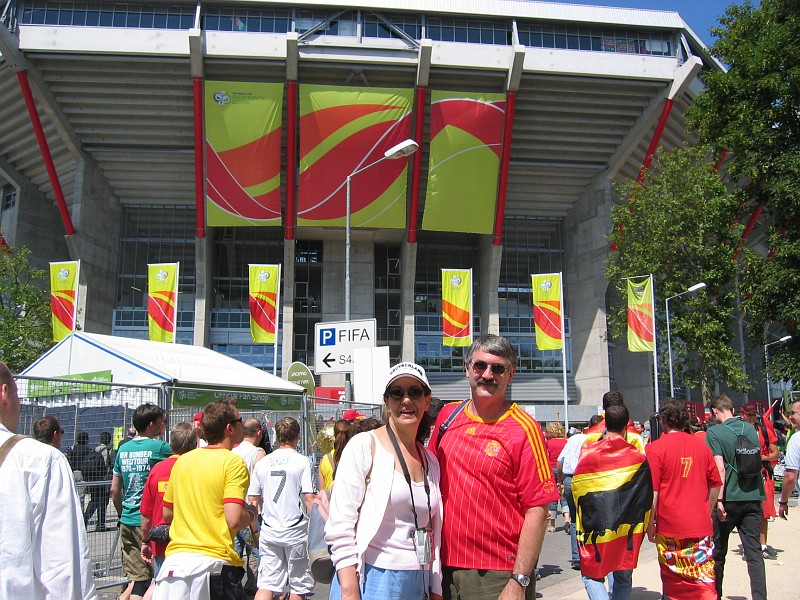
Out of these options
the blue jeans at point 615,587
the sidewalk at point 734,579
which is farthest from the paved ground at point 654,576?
the blue jeans at point 615,587

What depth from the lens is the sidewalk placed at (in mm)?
6738

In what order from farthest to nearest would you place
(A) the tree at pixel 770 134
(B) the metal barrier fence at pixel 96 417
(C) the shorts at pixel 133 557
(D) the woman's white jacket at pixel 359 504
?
(A) the tree at pixel 770 134
(B) the metal barrier fence at pixel 96 417
(C) the shorts at pixel 133 557
(D) the woman's white jacket at pixel 359 504

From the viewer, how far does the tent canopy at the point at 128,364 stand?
1044cm

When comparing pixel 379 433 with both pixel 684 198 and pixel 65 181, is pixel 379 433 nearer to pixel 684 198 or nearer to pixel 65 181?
pixel 684 198

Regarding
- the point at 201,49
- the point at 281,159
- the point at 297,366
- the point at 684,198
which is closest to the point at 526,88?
the point at 684,198

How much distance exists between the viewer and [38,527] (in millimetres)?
2365

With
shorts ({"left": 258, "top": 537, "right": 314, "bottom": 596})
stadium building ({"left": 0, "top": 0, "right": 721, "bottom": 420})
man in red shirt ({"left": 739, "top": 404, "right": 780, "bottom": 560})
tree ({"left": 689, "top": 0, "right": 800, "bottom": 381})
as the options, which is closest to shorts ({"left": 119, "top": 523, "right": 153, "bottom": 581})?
shorts ({"left": 258, "top": 537, "right": 314, "bottom": 596})

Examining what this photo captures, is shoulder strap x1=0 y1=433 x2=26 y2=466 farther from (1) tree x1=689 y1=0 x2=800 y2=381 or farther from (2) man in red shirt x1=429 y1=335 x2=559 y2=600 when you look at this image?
(1) tree x1=689 y1=0 x2=800 y2=381

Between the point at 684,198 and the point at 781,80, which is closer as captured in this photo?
the point at 781,80

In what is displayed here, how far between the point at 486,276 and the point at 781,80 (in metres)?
19.2

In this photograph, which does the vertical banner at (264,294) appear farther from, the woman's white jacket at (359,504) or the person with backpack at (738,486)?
the woman's white jacket at (359,504)

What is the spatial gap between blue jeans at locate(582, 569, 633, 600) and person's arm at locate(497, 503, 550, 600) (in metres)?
1.97

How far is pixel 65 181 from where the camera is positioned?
31.5m

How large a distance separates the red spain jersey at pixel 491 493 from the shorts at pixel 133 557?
3.86 metres
